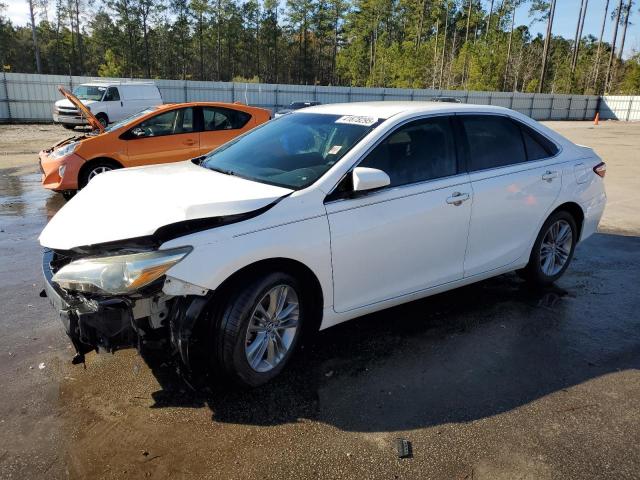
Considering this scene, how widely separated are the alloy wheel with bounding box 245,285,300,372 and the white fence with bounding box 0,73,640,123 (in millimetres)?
28030

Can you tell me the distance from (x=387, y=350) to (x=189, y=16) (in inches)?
2861

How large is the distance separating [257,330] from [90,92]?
21.7 meters

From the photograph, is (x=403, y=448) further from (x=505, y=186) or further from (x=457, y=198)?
(x=505, y=186)

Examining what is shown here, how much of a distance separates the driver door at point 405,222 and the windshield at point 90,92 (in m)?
20.4

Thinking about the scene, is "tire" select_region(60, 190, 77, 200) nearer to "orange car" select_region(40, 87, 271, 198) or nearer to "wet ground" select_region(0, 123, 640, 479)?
"orange car" select_region(40, 87, 271, 198)

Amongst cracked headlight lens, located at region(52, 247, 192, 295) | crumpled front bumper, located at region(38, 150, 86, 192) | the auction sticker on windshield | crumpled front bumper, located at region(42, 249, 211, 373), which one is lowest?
crumpled front bumper, located at region(38, 150, 86, 192)

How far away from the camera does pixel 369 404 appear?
3.17 metres

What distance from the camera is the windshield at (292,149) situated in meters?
3.61

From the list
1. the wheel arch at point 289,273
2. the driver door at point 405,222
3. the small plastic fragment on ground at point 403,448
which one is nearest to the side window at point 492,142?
the driver door at point 405,222

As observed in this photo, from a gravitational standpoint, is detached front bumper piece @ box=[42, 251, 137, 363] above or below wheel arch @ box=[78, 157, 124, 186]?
above

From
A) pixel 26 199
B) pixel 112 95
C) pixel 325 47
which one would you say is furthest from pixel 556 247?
pixel 325 47

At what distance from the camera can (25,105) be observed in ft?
87.4

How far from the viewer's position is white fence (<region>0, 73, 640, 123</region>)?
26.5 metres

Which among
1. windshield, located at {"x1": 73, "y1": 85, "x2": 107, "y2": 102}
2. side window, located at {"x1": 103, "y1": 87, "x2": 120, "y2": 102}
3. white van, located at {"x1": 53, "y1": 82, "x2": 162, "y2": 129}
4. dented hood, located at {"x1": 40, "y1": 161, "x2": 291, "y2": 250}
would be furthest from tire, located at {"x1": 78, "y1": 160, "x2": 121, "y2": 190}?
windshield, located at {"x1": 73, "y1": 85, "x2": 107, "y2": 102}
